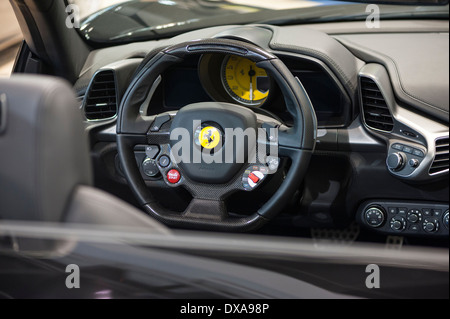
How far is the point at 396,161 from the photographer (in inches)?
75.9

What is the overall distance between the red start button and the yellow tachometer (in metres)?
0.32

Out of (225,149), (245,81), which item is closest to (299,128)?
(225,149)

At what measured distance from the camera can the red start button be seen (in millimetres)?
2045

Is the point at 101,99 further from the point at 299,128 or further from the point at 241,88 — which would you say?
the point at 299,128

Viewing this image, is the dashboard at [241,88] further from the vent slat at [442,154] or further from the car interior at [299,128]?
the vent slat at [442,154]

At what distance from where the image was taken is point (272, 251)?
2.94ft

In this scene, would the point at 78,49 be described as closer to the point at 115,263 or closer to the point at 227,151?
Answer: the point at 227,151

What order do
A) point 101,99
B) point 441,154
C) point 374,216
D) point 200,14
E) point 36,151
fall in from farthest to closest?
point 200,14
point 101,99
point 374,216
point 441,154
point 36,151

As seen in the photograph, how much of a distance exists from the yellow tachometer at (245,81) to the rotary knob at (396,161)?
17.6 inches

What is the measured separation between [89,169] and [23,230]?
156 mm

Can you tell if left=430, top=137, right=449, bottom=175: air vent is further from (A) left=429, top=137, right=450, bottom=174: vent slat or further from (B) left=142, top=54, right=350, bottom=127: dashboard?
(B) left=142, top=54, right=350, bottom=127: dashboard

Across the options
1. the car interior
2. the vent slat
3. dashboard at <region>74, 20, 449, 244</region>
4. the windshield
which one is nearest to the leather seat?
the car interior

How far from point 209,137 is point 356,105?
0.48 m
